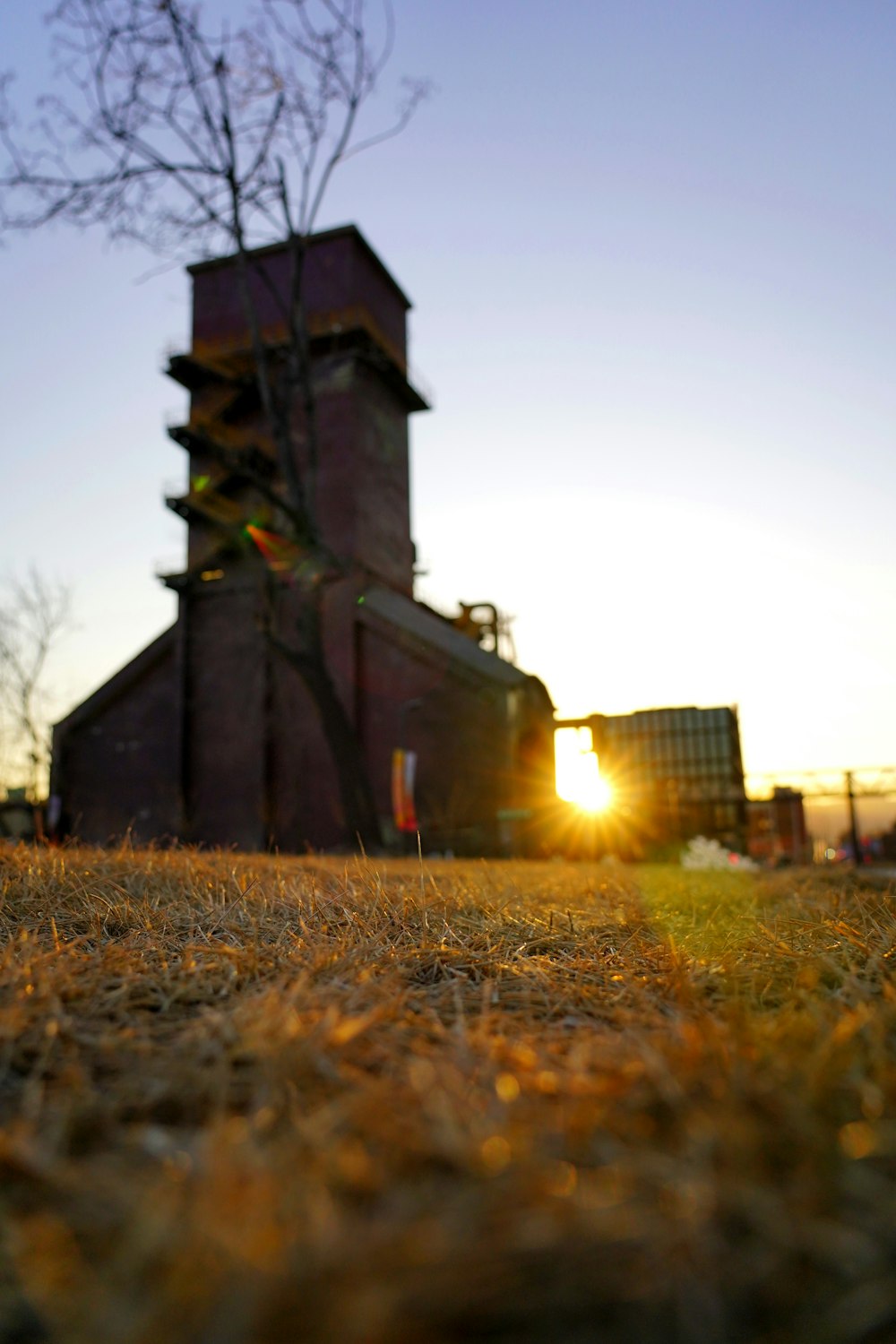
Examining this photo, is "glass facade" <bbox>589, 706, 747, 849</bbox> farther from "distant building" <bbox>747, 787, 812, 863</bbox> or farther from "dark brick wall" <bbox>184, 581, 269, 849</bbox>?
"dark brick wall" <bbox>184, 581, 269, 849</bbox>

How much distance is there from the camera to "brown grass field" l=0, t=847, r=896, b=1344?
0.81 m

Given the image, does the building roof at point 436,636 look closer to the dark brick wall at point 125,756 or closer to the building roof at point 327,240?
the dark brick wall at point 125,756

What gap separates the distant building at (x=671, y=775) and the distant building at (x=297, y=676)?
2214mm

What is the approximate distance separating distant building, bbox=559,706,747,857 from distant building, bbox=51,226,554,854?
7.26 feet

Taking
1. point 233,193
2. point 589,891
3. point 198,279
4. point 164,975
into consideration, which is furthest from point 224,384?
point 164,975

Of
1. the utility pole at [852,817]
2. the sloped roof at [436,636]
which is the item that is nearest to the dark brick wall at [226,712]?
the sloped roof at [436,636]

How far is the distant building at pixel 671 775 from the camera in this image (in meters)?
22.4

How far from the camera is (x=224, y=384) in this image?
26703 millimetres

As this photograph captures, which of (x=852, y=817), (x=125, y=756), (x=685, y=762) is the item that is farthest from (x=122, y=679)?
(x=852, y=817)

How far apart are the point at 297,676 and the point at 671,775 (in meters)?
12.8

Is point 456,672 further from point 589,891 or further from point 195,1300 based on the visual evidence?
point 195,1300

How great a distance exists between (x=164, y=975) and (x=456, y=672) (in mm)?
19398

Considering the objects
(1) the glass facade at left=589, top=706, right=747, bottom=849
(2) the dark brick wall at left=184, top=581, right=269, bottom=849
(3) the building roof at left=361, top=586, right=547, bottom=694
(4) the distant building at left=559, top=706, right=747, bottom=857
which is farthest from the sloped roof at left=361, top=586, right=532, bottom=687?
(1) the glass facade at left=589, top=706, right=747, bottom=849

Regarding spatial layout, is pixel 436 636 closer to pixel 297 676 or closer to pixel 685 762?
pixel 297 676
